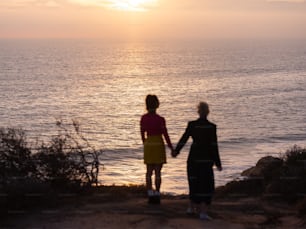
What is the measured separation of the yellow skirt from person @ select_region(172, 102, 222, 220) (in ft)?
1.67

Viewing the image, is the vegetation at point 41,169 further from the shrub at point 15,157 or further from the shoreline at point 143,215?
the shoreline at point 143,215

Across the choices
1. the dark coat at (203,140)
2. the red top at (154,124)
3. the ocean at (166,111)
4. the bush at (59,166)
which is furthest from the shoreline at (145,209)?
the ocean at (166,111)

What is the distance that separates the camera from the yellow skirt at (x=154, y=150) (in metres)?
8.77

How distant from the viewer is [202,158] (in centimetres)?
820

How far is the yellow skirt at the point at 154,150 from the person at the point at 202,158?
509 millimetres

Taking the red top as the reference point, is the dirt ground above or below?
below

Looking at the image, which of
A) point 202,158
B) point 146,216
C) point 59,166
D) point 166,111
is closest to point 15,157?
point 59,166

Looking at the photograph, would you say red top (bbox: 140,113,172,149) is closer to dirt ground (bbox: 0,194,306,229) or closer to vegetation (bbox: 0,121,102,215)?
dirt ground (bbox: 0,194,306,229)

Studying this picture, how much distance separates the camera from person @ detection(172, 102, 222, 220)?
26.7ft

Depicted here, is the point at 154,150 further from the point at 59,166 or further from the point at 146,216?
the point at 59,166

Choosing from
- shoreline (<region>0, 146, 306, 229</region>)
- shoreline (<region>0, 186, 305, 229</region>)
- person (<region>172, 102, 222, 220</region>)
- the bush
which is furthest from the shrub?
person (<region>172, 102, 222, 220</region>)

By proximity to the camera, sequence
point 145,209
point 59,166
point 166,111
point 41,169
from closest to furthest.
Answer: point 145,209
point 41,169
point 59,166
point 166,111

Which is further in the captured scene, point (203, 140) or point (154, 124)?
point (154, 124)

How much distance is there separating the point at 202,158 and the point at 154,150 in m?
0.89
